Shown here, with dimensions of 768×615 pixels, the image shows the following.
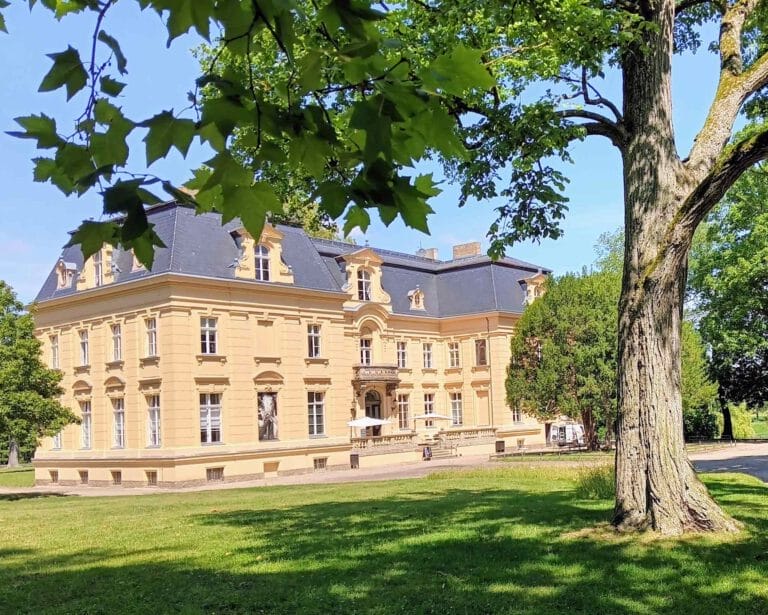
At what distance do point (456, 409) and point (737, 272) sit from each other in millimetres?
19908

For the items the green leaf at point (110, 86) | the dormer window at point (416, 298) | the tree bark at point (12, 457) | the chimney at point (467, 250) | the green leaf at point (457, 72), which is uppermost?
the chimney at point (467, 250)

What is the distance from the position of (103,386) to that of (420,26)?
29563 mm

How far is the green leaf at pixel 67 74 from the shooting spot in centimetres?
298

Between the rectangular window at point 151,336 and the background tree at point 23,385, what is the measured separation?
177 inches

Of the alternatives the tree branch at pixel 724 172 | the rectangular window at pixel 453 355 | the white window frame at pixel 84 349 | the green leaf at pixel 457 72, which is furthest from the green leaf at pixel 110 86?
the rectangular window at pixel 453 355

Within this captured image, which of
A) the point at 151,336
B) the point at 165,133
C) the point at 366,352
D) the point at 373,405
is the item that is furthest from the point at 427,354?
the point at 165,133

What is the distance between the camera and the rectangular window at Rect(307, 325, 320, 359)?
38.2 meters

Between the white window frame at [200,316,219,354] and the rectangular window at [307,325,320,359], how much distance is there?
514 centimetres

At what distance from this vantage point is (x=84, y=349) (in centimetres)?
3678

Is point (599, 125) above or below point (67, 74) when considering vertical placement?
above

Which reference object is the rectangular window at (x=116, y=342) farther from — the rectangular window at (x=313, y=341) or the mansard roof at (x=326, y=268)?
the rectangular window at (x=313, y=341)

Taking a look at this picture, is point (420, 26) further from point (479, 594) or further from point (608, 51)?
point (479, 594)

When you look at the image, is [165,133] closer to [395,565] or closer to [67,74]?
[67,74]

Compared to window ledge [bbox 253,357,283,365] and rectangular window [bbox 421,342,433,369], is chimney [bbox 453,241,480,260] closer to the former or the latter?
rectangular window [bbox 421,342,433,369]
